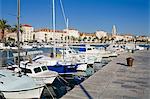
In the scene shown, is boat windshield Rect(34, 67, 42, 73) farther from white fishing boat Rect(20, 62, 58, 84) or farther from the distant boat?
the distant boat

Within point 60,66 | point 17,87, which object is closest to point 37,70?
point 17,87

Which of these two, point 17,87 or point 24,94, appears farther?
point 24,94

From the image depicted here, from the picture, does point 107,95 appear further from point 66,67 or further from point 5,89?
point 66,67

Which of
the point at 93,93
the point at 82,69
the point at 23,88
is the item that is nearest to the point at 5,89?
the point at 23,88

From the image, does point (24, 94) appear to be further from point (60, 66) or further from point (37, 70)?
point (60, 66)

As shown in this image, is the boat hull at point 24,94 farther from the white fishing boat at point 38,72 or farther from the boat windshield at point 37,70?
the boat windshield at point 37,70

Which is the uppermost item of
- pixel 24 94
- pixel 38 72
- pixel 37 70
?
pixel 37 70

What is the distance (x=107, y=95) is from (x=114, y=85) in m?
2.26

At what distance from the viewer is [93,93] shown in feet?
34.4

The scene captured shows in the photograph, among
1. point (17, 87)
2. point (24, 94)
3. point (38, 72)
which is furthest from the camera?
point (38, 72)

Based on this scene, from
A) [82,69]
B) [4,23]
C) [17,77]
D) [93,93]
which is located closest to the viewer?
[93,93]

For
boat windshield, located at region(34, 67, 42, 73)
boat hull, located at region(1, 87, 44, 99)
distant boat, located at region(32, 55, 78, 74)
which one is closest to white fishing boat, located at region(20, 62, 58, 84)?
boat windshield, located at region(34, 67, 42, 73)

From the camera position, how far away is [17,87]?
1192 cm

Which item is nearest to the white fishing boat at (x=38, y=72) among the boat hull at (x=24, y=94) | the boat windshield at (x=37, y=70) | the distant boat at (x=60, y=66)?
the boat windshield at (x=37, y=70)
